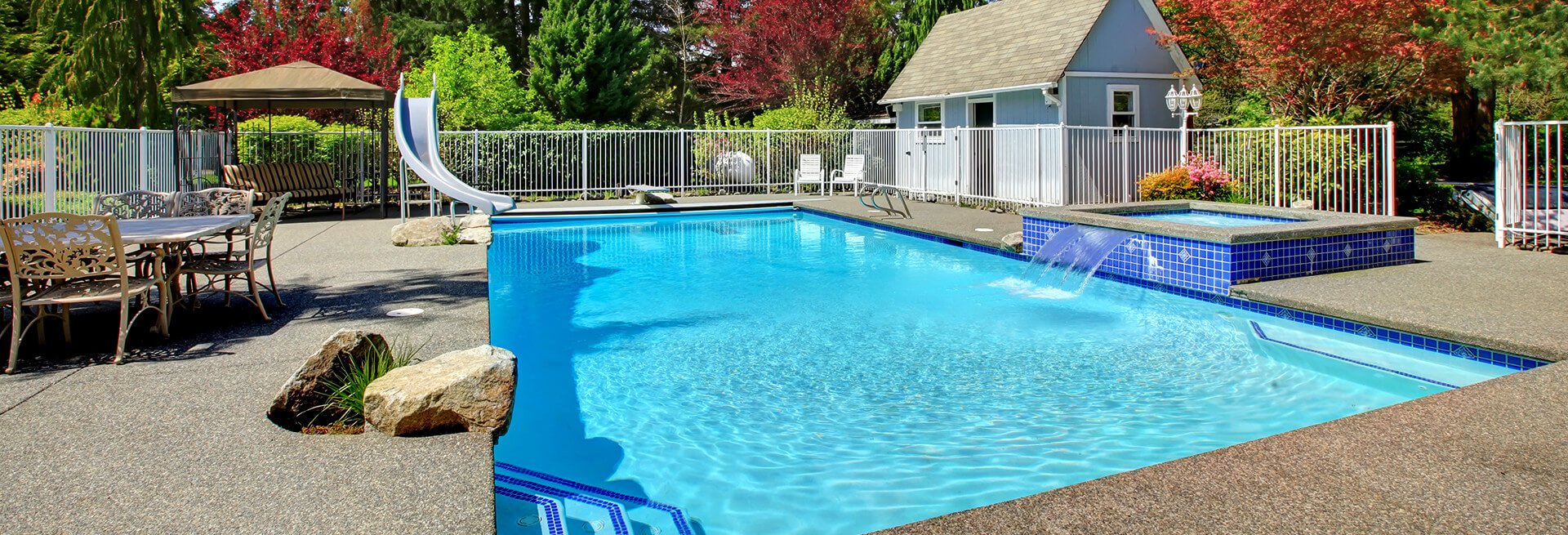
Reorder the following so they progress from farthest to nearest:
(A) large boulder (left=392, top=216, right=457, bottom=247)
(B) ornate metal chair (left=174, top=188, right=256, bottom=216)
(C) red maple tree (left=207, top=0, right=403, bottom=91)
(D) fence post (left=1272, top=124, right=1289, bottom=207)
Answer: (C) red maple tree (left=207, top=0, right=403, bottom=91)
(D) fence post (left=1272, top=124, right=1289, bottom=207)
(A) large boulder (left=392, top=216, right=457, bottom=247)
(B) ornate metal chair (left=174, top=188, right=256, bottom=216)

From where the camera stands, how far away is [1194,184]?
42.5 ft

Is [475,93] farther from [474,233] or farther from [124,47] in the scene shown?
[474,233]

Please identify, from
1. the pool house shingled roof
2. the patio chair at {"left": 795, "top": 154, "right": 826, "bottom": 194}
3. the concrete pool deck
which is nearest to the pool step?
the concrete pool deck

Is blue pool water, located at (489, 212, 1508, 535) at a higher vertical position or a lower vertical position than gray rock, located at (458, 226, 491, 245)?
lower

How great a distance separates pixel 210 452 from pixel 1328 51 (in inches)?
542

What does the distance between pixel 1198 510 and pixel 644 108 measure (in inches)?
1199

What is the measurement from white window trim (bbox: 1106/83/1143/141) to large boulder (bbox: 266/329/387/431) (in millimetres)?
13845

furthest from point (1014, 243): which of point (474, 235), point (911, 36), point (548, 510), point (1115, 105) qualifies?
point (911, 36)

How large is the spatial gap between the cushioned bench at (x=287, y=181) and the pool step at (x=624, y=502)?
11.9 m

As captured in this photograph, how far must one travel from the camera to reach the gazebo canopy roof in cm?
1395

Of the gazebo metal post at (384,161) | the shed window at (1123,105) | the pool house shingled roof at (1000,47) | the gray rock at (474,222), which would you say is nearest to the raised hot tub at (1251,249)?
the gray rock at (474,222)

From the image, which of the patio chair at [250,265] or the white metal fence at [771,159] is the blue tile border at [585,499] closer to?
the patio chair at [250,265]

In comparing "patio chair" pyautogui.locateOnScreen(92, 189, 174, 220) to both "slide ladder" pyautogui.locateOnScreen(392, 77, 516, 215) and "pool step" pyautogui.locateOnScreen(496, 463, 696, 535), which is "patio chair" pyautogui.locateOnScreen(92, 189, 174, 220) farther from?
"pool step" pyautogui.locateOnScreen(496, 463, 696, 535)

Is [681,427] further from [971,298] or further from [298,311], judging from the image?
[971,298]
